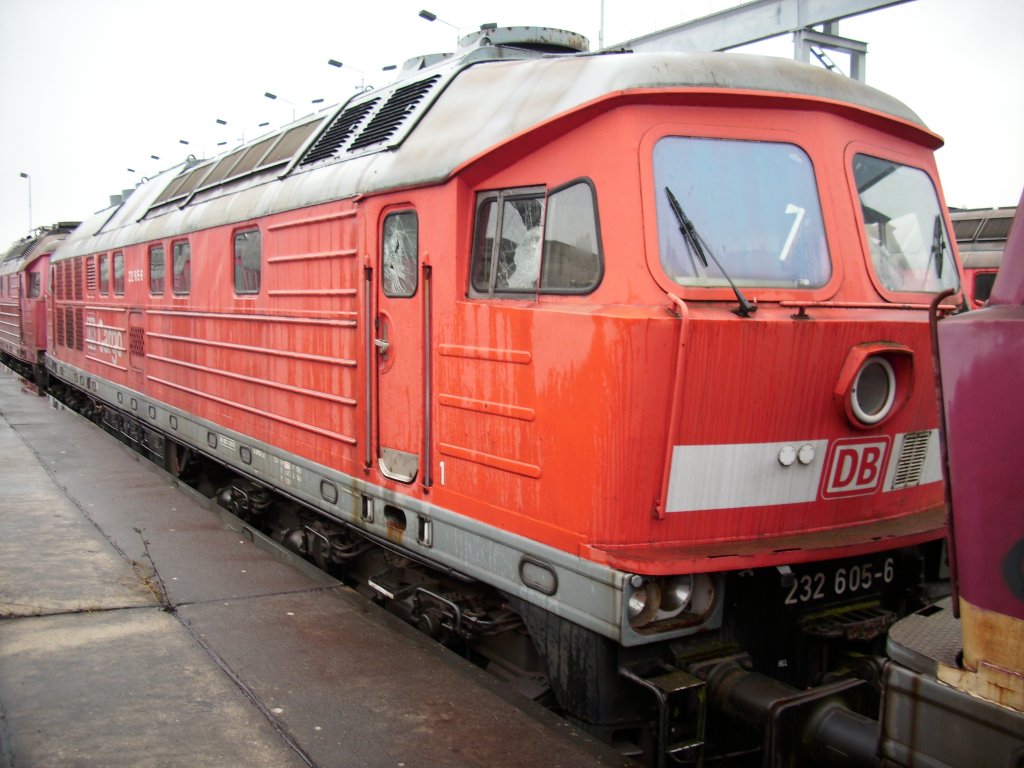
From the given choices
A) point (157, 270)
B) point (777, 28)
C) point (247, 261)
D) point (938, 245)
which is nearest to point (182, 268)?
point (157, 270)

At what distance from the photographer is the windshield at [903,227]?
4273 mm

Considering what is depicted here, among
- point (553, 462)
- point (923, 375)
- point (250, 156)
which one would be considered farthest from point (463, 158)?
point (250, 156)

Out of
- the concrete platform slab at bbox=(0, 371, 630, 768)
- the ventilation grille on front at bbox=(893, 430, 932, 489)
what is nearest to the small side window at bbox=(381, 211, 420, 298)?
the concrete platform slab at bbox=(0, 371, 630, 768)

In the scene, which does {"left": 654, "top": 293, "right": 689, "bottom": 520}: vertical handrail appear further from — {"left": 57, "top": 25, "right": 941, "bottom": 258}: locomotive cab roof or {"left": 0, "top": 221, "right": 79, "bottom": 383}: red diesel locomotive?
{"left": 0, "top": 221, "right": 79, "bottom": 383}: red diesel locomotive

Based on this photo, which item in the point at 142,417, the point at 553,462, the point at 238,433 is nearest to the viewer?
the point at 553,462

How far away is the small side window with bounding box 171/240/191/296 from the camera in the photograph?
28.1 ft

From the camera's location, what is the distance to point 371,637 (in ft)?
16.0

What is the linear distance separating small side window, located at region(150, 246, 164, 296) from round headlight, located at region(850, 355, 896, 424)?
7.58m

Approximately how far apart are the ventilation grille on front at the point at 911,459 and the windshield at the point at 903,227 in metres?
0.71

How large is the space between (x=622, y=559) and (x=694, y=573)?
0.34 meters

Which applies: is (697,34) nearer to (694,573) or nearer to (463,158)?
(463,158)

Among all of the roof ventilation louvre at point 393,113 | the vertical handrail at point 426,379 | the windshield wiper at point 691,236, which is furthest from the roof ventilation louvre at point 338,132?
the windshield wiper at point 691,236

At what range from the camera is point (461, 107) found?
4.95 metres

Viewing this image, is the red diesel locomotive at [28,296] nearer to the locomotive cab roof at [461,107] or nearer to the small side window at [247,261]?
the locomotive cab roof at [461,107]
